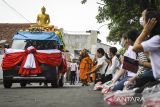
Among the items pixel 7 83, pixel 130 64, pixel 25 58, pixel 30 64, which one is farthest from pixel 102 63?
pixel 130 64

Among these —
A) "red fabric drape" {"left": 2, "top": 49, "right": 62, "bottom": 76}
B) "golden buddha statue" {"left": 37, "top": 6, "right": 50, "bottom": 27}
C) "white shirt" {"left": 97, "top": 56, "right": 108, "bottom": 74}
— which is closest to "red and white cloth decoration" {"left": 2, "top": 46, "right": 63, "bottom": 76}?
"red fabric drape" {"left": 2, "top": 49, "right": 62, "bottom": 76}

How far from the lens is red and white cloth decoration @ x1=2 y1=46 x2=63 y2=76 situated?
19406mm

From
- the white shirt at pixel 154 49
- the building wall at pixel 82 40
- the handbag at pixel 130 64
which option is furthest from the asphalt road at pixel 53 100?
the building wall at pixel 82 40

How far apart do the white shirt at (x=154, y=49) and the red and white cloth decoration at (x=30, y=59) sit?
13.6m

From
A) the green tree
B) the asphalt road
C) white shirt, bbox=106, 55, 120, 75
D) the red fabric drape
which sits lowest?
the asphalt road

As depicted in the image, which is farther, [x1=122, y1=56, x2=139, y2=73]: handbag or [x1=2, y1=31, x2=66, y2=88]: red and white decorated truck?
[x1=2, y1=31, x2=66, y2=88]: red and white decorated truck

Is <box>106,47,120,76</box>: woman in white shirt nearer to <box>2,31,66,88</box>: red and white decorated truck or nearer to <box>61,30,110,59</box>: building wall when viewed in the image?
<box>2,31,66,88</box>: red and white decorated truck

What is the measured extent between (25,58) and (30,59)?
19cm

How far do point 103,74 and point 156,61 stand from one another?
33.8 feet

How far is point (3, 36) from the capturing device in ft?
196

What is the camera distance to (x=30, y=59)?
19.5m

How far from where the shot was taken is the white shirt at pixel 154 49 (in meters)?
5.84

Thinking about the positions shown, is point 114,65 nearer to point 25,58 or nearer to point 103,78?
point 103,78

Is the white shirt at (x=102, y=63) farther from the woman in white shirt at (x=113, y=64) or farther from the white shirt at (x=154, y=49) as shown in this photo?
the white shirt at (x=154, y=49)
